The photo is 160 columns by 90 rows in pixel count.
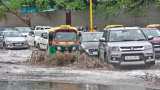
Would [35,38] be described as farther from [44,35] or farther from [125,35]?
[125,35]

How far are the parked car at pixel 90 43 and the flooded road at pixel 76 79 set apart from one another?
4873 mm

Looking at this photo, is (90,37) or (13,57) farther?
(13,57)

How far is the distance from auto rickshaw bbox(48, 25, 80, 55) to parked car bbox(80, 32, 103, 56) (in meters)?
0.32

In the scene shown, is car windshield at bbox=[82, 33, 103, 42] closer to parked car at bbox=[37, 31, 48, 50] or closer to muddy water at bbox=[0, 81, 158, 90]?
parked car at bbox=[37, 31, 48, 50]

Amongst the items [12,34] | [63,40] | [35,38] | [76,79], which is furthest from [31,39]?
[76,79]

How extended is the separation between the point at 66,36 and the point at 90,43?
6.44 feet

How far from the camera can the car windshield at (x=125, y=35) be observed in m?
20.8

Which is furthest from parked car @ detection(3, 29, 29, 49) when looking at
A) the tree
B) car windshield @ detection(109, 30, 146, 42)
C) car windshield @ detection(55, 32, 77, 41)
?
car windshield @ detection(109, 30, 146, 42)

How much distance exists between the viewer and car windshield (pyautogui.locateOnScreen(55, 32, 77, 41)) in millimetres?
27450

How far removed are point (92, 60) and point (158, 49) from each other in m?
5.98

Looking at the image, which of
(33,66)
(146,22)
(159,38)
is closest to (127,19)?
(146,22)

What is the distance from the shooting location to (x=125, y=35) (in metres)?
21.0

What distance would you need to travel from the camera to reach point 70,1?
5638 centimetres

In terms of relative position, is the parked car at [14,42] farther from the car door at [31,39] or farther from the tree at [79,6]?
the tree at [79,6]
